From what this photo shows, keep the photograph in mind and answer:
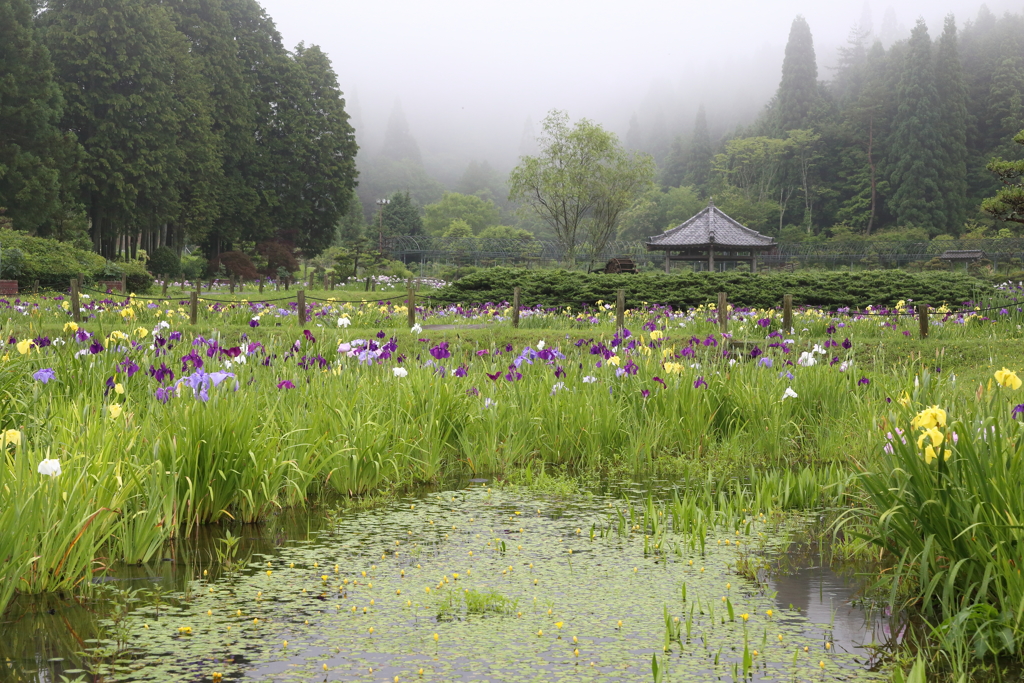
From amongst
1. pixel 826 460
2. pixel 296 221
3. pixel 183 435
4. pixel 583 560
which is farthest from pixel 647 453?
pixel 296 221

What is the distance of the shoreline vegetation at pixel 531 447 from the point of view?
324 cm

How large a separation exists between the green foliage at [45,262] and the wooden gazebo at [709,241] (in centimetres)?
2225

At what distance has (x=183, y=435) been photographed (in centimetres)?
454

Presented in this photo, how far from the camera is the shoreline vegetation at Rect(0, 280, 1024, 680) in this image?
324 centimetres

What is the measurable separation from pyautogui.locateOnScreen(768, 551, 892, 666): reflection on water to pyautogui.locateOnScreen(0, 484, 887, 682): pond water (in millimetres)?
11

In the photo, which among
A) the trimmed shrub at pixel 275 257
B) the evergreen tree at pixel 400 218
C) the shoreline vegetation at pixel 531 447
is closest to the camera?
the shoreline vegetation at pixel 531 447

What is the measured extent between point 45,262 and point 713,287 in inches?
734

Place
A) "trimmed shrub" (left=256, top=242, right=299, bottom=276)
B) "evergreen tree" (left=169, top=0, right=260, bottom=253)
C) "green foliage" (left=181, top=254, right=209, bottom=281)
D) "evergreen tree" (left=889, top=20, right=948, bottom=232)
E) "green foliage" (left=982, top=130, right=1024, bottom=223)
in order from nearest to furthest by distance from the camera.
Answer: "green foliage" (left=982, top=130, right=1024, bottom=223)
"evergreen tree" (left=169, top=0, right=260, bottom=253)
"green foliage" (left=181, top=254, right=209, bottom=281)
"trimmed shrub" (left=256, top=242, right=299, bottom=276)
"evergreen tree" (left=889, top=20, right=948, bottom=232)

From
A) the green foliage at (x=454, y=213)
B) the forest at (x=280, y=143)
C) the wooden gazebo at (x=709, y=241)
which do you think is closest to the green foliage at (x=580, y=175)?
the forest at (x=280, y=143)

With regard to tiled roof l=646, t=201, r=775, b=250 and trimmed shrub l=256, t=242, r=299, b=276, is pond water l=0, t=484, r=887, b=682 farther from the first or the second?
trimmed shrub l=256, t=242, r=299, b=276

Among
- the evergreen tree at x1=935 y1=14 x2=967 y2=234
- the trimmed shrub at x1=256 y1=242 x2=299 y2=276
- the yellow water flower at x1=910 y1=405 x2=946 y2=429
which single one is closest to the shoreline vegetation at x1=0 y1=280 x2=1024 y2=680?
the yellow water flower at x1=910 y1=405 x2=946 y2=429

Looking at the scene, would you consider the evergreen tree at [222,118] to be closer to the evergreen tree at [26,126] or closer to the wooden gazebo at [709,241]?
the evergreen tree at [26,126]

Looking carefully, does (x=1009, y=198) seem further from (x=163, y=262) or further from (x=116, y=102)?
(x=163, y=262)

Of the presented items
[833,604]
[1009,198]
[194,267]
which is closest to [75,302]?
[833,604]
